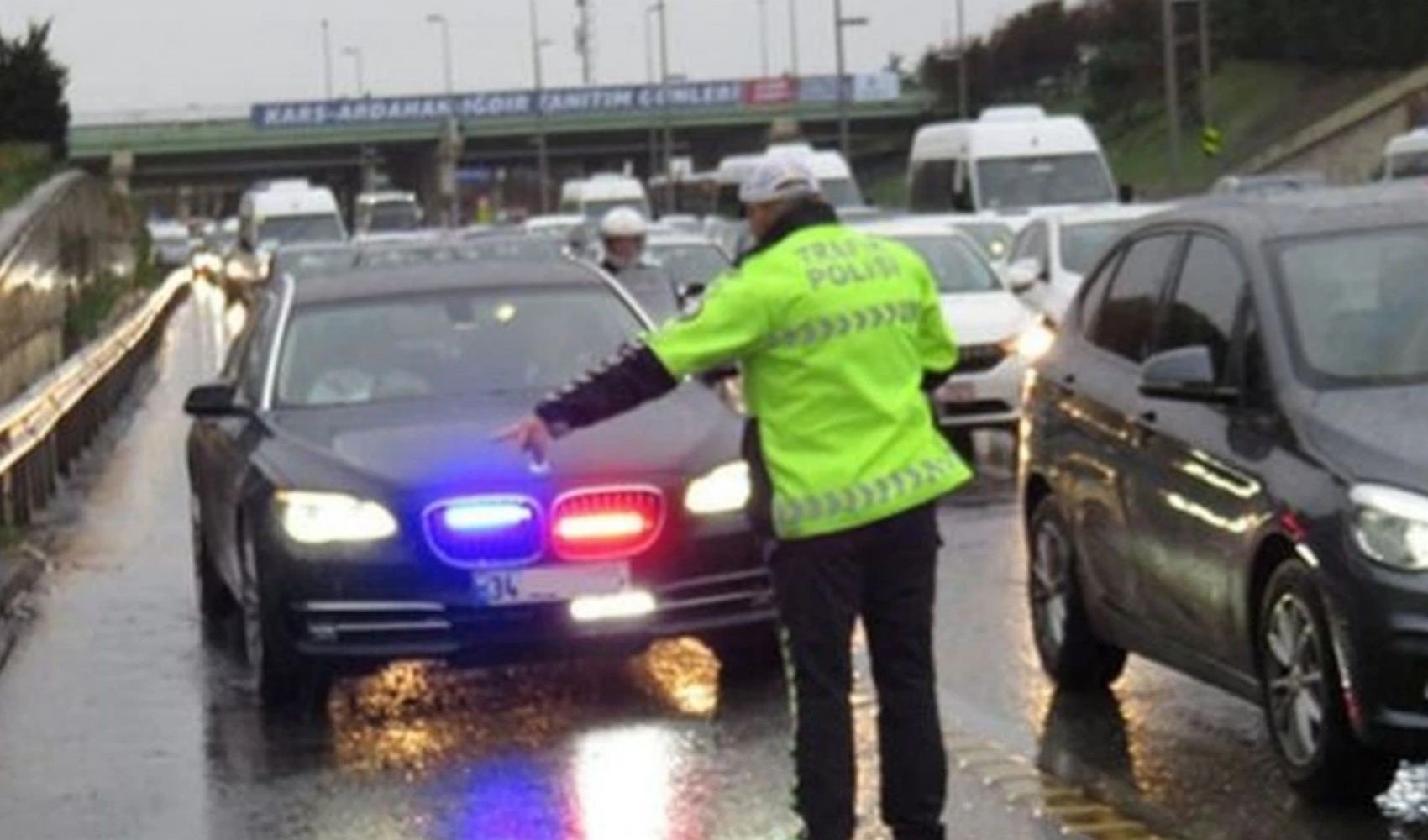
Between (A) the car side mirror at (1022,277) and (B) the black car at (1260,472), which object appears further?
(A) the car side mirror at (1022,277)

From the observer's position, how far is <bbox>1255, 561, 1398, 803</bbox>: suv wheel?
931 cm

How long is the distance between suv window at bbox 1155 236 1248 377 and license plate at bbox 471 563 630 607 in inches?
80.6

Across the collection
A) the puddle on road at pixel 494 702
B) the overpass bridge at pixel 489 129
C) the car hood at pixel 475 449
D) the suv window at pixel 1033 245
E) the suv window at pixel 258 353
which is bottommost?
the overpass bridge at pixel 489 129

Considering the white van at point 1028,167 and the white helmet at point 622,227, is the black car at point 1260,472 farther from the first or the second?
the white van at point 1028,167

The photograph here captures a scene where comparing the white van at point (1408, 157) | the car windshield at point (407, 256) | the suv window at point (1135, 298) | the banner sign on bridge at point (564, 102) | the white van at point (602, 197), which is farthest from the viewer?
the banner sign on bridge at point (564, 102)

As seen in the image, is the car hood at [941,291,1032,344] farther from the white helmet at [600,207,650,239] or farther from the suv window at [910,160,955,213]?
the suv window at [910,160,955,213]

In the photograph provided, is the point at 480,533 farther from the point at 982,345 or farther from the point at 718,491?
the point at 982,345

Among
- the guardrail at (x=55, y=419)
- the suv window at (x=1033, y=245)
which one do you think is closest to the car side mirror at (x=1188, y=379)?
the guardrail at (x=55, y=419)

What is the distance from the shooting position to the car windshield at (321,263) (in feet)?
48.1

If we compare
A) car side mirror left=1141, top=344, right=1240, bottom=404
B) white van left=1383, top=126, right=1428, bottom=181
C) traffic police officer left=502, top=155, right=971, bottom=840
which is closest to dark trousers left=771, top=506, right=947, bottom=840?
traffic police officer left=502, top=155, right=971, bottom=840

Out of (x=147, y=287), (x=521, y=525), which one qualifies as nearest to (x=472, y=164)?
(x=147, y=287)

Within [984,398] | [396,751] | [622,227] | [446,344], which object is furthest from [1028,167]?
[396,751]

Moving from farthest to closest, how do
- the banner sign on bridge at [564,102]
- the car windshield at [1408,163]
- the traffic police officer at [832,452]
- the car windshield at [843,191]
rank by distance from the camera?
the banner sign on bridge at [564,102] < the car windshield at [843,191] < the car windshield at [1408,163] < the traffic police officer at [832,452]

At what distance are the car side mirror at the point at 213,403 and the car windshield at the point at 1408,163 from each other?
2441cm
